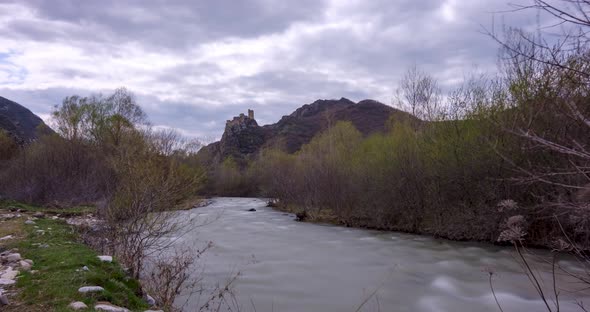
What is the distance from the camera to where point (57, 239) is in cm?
983

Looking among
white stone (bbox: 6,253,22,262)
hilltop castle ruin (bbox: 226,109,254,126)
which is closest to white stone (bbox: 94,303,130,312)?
white stone (bbox: 6,253,22,262)

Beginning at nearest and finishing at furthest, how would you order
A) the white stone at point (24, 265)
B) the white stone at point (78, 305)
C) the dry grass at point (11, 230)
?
the white stone at point (78, 305), the white stone at point (24, 265), the dry grass at point (11, 230)

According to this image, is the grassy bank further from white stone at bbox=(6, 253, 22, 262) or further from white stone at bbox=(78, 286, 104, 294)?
white stone at bbox=(6, 253, 22, 262)

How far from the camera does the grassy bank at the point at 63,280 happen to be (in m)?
5.00

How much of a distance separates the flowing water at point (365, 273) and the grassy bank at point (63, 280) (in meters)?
1.66

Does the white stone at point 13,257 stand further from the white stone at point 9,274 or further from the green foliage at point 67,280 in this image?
the white stone at point 9,274

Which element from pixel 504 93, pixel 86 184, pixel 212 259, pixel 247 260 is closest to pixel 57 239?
pixel 212 259

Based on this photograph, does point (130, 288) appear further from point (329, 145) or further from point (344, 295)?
point (329, 145)

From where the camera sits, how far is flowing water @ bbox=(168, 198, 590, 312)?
26.8 ft

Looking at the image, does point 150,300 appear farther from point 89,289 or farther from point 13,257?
point 13,257

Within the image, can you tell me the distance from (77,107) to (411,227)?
31.8 metres

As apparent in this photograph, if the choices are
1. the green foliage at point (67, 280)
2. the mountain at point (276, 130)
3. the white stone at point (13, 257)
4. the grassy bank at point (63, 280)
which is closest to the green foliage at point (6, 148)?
the grassy bank at point (63, 280)

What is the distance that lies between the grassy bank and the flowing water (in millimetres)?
1656

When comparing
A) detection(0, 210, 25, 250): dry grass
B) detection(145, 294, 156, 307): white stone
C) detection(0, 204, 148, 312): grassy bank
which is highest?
detection(0, 204, 148, 312): grassy bank
